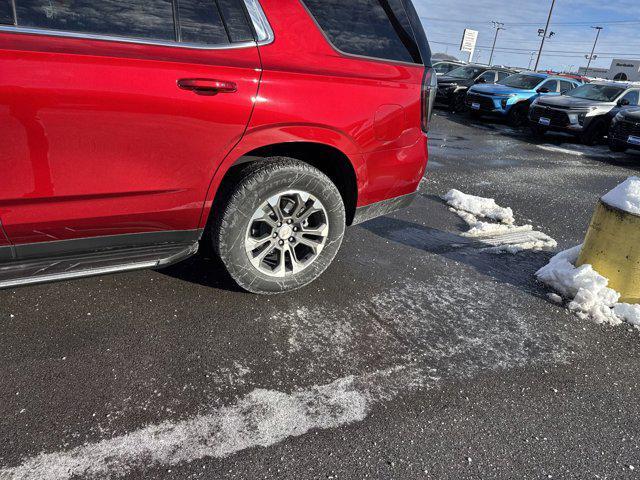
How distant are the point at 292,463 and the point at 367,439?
35 cm

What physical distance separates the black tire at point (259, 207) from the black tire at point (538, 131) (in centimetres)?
1124

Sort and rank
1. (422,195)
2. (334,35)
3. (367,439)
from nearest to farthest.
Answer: (367,439) < (334,35) < (422,195)

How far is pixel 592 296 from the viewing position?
3254 millimetres

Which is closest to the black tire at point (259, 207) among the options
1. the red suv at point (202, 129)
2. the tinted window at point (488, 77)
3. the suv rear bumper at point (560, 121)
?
the red suv at point (202, 129)

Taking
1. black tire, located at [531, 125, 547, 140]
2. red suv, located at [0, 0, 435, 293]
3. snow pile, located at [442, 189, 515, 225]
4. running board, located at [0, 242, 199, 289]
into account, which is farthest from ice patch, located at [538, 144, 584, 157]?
running board, located at [0, 242, 199, 289]

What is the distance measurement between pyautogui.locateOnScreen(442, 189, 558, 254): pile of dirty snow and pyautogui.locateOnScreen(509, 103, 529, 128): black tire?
31.9 ft

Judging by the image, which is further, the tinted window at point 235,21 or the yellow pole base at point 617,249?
the yellow pole base at point 617,249

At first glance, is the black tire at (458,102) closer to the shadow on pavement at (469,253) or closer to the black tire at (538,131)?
the black tire at (538,131)

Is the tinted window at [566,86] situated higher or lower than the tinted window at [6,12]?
lower

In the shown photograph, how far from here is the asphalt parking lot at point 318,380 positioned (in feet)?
6.24

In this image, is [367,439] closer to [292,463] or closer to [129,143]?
[292,463]

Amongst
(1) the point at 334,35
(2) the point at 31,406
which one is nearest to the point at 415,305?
(1) the point at 334,35

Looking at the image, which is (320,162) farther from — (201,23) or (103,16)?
(103,16)

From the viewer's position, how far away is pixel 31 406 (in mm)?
2031
